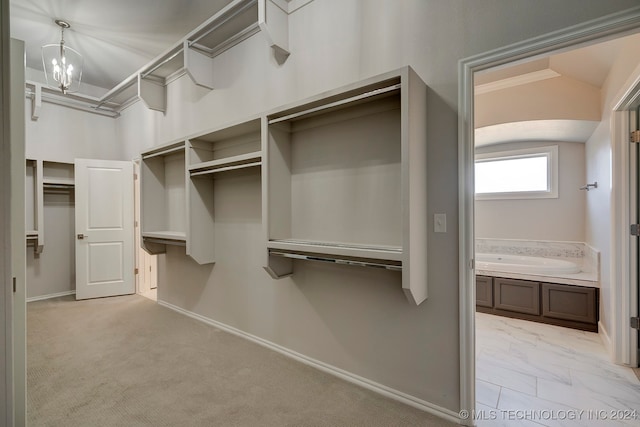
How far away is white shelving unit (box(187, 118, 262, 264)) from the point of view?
286 cm

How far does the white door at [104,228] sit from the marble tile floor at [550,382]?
4.79 metres

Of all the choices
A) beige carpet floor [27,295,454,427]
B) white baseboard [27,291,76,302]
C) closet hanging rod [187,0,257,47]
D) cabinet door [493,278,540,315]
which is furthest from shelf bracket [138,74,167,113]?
cabinet door [493,278,540,315]

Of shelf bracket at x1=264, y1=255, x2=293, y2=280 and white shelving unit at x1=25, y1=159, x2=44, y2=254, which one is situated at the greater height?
white shelving unit at x1=25, y1=159, x2=44, y2=254

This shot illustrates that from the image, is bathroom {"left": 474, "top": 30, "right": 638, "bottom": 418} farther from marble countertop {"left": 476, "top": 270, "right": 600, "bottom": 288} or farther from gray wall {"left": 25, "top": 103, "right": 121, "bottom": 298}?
gray wall {"left": 25, "top": 103, "right": 121, "bottom": 298}

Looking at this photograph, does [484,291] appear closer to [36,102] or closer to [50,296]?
[50,296]

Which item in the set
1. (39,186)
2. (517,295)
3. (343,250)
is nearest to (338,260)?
(343,250)

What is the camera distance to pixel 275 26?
8.15ft

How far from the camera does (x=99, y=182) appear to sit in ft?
14.6

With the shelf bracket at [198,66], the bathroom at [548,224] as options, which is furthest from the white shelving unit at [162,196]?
the bathroom at [548,224]

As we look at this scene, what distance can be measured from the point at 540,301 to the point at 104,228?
228 inches

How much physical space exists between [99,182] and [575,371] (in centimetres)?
586

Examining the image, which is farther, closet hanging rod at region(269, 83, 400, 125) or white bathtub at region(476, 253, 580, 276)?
white bathtub at region(476, 253, 580, 276)

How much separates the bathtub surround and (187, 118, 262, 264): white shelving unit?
3172 millimetres

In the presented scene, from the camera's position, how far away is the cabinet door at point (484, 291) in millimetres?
3709
